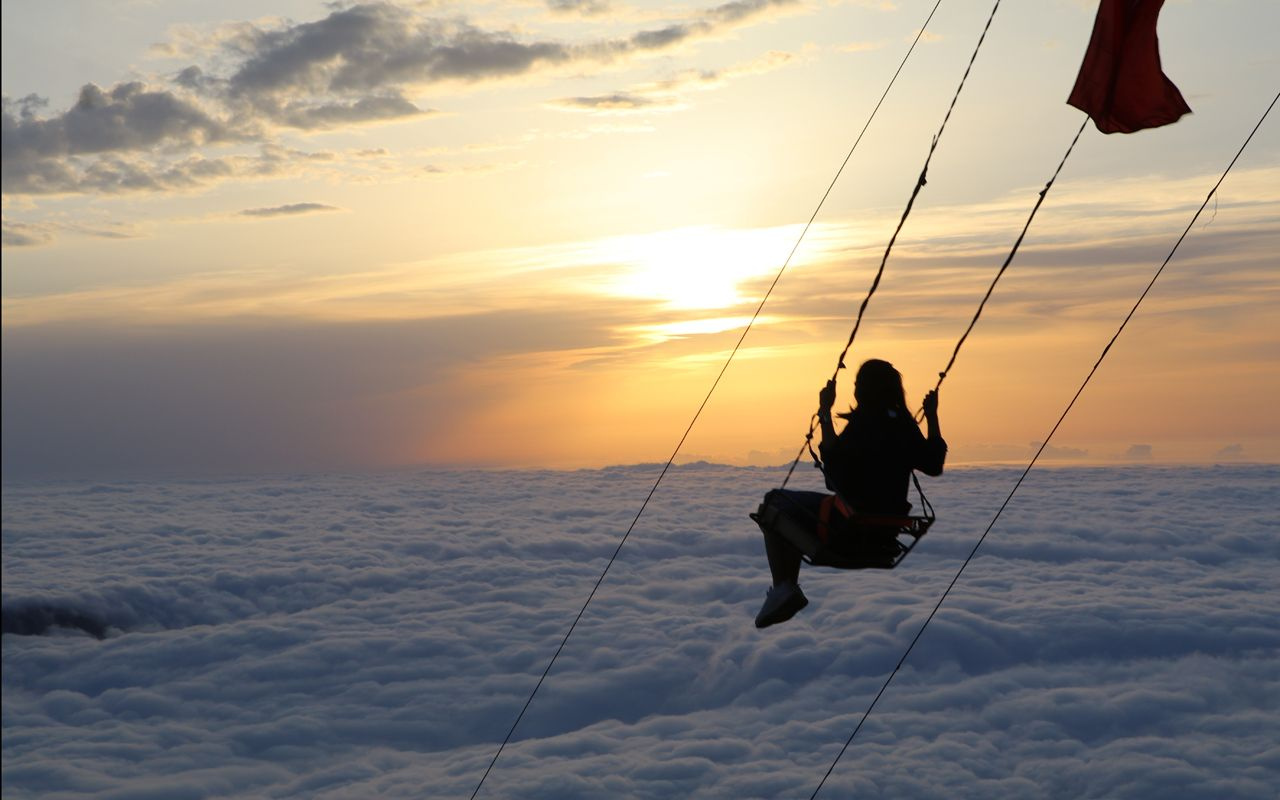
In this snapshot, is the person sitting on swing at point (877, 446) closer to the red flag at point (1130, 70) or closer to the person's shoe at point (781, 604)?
the person's shoe at point (781, 604)

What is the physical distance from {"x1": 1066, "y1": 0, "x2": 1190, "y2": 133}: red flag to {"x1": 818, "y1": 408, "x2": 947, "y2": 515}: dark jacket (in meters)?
4.65

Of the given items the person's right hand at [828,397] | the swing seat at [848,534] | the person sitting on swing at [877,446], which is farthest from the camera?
the swing seat at [848,534]

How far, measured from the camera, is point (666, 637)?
17988 cm

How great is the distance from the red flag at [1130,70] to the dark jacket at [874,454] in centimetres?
465

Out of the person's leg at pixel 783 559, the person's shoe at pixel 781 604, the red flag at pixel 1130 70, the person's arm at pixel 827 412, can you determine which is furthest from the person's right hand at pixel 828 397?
the red flag at pixel 1130 70

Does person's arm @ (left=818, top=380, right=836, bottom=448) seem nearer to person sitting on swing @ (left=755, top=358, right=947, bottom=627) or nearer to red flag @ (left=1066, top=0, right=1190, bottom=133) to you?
person sitting on swing @ (left=755, top=358, right=947, bottom=627)

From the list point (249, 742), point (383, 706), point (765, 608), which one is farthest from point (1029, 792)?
point (765, 608)

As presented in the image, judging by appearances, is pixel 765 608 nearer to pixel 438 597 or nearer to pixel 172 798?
pixel 172 798

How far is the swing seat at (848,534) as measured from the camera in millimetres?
9609

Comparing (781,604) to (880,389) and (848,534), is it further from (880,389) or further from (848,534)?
(880,389)

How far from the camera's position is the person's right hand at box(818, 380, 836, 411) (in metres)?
9.00

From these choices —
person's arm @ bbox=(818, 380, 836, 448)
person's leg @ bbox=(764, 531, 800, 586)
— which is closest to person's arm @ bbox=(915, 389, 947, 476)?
person's arm @ bbox=(818, 380, 836, 448)

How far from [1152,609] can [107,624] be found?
190 meters

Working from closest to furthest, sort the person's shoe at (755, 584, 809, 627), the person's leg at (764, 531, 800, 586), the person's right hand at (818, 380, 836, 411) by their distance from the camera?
the person's right hand at (818, 380, 836, 411), the person's shoe at (755, 584, 809, 627), the person's leg at (764, 531, 800, 586)
